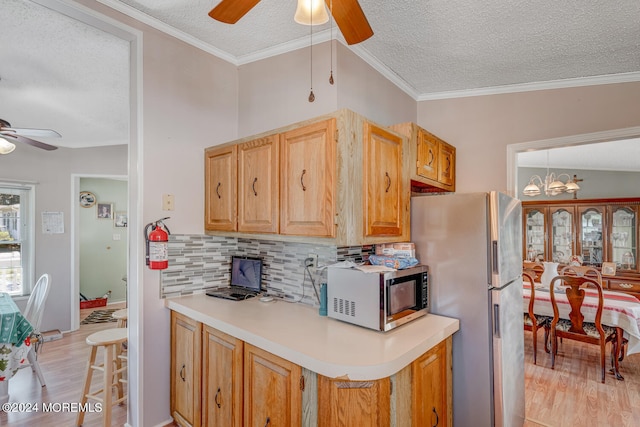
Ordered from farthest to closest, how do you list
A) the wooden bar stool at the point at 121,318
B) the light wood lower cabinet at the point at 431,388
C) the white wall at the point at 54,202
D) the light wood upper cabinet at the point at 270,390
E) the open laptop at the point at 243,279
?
1. the white wall at the point at 54,202
2. the wooden bar stool at the point at 121,318
3. the open laptop at the point at 243,279
4. the light wood lower cabinet at the point at 431,388
5. the light wood upper cabinet at the point at 270,390

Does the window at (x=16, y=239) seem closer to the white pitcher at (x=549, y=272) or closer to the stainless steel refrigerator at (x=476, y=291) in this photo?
the stainless steel refrigerator at (x=476, y=291)

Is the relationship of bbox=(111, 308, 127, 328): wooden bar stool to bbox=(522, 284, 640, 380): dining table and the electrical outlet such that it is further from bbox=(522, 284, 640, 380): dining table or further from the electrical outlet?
bbox=(522, 284, 640, 380): dining table

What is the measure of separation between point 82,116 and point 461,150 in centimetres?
385

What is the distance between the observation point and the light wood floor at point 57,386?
238 centimetres

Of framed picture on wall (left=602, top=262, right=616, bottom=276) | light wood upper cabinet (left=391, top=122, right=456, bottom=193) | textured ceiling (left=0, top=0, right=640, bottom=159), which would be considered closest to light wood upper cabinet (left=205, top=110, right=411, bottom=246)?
light wood upper cabinet (left=391, top=122, right=456, bottom=193)

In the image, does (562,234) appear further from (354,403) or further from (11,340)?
(11,340)

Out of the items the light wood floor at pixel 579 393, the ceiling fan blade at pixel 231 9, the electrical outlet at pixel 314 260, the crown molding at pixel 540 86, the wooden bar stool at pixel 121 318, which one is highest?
the crown molding at pixel 540 86

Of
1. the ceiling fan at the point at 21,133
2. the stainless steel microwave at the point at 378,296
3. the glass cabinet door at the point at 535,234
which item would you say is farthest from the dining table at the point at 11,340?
the glass cabinet door at the point at 535,234

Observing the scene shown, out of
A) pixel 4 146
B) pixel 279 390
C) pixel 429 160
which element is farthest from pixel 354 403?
pixel 4 146

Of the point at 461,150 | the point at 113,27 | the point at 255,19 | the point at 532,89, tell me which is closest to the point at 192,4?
the point at 255,19

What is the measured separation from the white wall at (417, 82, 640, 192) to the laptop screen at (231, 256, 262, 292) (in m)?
1.88

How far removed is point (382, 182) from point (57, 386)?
3.31 metres

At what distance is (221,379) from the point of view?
1.77 m

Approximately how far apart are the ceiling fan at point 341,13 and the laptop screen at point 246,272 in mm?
1565
